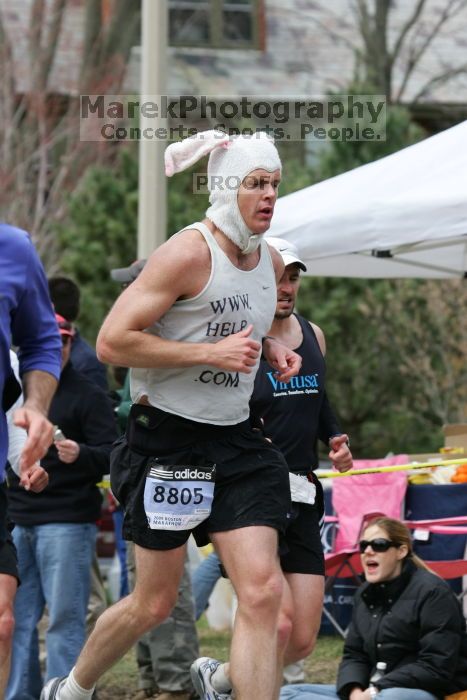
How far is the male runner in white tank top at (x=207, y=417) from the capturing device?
5.14 meters

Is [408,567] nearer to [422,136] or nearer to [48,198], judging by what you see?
[422,136]

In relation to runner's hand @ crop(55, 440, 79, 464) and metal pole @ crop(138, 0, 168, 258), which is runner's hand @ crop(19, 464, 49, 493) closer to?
runner's hand @ crop(55, 440, 79, 464)

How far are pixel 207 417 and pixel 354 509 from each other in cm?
415

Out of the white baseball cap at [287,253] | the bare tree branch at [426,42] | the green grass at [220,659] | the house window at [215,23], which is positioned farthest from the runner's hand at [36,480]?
the house window at [215,23]

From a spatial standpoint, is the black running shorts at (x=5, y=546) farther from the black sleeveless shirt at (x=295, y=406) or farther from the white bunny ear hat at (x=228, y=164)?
the black sleeveless shirt at (x=295, y=406)

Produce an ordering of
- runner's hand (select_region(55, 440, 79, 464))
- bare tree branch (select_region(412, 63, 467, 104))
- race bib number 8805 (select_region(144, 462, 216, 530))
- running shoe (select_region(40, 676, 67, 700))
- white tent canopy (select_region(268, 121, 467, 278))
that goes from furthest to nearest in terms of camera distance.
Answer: bare tree branch (select_region(412, 63, 467, 104)) → white tent canopy (select_region(268, 121, 467, 278)) → runner's hand (select_region(55, 440, 79, 464)) → running shoe (select_region(40, 676, 67, 700)) → race bib number 8805 (select_region(144, 462, 216, 530))

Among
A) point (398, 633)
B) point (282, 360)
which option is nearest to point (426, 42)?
point (398, 633)

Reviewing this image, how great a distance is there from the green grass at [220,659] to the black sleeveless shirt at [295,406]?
92.0 inches

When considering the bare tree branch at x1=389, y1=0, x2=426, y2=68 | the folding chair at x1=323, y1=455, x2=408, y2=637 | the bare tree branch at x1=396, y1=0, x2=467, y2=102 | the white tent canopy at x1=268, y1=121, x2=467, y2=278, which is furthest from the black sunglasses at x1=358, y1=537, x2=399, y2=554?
the bare tree branch at x1=389, y1=0, x2=426, y2=68

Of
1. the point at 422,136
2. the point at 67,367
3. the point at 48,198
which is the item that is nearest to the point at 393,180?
the point at 67,367

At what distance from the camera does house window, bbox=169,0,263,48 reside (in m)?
24.6

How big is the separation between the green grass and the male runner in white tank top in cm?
273

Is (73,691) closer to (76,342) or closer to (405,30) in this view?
(76,342)

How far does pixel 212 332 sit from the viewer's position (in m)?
5.25
